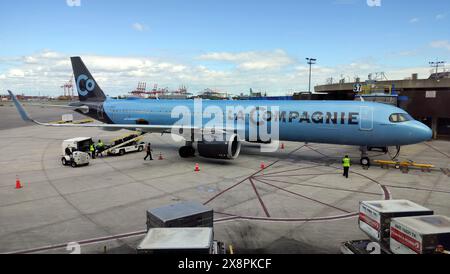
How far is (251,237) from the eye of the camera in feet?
36.4

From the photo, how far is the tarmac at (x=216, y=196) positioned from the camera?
11000 mm

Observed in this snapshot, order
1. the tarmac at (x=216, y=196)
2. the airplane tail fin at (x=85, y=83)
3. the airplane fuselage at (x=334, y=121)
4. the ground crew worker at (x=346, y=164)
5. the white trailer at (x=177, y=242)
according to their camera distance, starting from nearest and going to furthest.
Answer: the white trailer at (x=177, y=242)
the tarmac at (x=216, y=196)
the ground crew worker at (x=346, y=164)
the airplane fuselage at (x=334, y=121)
the airplane tail fin at (x=85, y=83)

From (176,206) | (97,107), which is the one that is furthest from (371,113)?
(97,107)

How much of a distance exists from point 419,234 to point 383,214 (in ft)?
5.13

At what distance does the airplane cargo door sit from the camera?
20.6 meters

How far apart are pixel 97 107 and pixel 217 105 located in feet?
45.9

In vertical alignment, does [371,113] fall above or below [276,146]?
above

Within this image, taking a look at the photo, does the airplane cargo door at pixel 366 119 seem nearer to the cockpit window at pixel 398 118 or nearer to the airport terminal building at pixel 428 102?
the cockpit window at pixel 398 118

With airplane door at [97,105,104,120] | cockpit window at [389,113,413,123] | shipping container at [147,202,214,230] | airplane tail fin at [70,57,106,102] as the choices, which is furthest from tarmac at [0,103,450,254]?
airplane tail fin at [70,57,106,102]

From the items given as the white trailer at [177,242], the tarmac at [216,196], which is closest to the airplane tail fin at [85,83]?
the tarmac at [216,196]

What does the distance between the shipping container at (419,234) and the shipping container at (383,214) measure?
0.47 m

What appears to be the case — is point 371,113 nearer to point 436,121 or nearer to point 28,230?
point 28,230

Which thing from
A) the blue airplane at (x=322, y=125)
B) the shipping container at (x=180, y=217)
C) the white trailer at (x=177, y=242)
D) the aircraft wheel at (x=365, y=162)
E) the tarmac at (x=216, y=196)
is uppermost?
the blue airplane at (x=322, y=125)

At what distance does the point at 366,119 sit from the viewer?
20688mm
